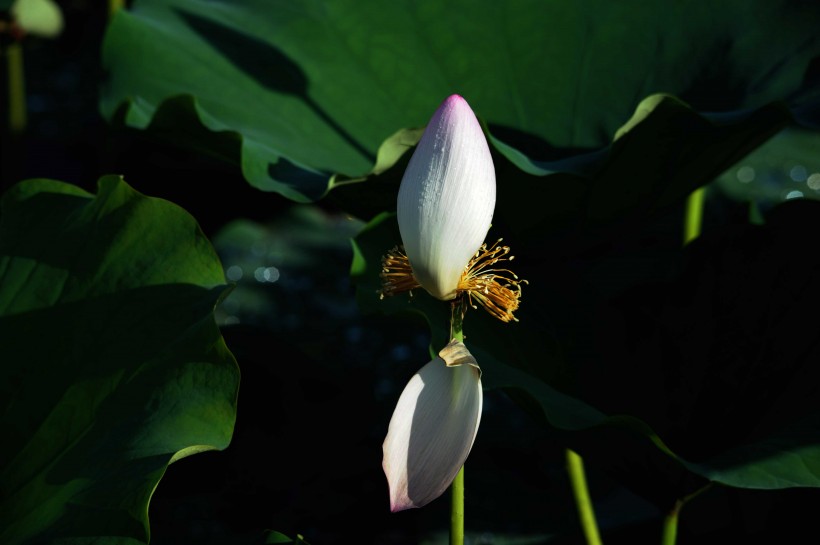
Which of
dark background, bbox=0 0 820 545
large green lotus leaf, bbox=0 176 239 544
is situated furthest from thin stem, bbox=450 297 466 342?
dark background, bbox=0 0 820 545

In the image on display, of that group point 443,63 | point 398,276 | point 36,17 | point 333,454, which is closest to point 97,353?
point 398,276

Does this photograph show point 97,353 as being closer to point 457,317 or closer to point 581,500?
point 457,317

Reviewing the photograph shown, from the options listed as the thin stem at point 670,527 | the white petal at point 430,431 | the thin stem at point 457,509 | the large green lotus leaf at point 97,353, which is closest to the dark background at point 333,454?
the thin stem at point 670,527

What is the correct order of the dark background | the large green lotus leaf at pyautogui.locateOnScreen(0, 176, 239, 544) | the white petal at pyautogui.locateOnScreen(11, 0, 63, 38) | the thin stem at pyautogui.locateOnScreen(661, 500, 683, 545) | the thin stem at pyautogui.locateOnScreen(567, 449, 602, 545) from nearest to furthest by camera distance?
the large green lotus leaf at pyautogui.locateOnScreen(0, 176, 239, 544) < the thin stem at pyautogui.locateOnScreen(661, 500, 683, 545) < the thin stem at pyautogui.locateOnScreen(567, 449, 602, 545) < the dark background < the white petal at pyautogui.locateOnScreen(11, 0, 63, 38)

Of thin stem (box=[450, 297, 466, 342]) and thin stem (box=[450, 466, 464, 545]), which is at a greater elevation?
thin stem (box=[450, 297, 466, 342])

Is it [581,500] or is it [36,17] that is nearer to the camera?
[581,500]

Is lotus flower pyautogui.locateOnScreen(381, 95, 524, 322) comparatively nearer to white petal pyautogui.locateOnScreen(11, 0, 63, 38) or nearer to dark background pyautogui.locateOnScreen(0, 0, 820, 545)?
dark background pyautogui.locateOnScreen(0, 0, 820, 545)

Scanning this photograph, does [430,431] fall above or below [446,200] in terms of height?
below
